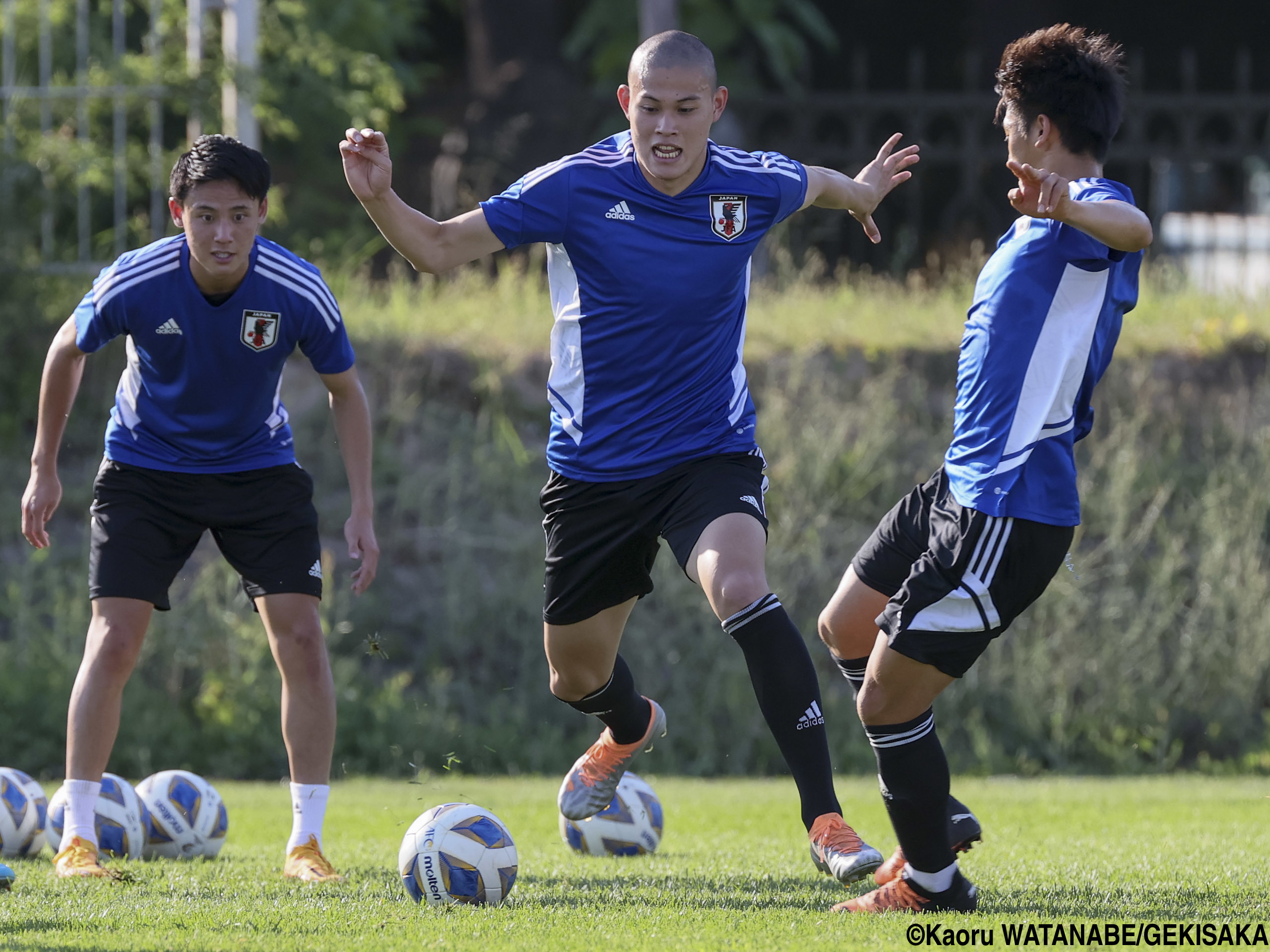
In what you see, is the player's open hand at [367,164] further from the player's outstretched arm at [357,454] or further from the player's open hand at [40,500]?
the player's open hand at [40,500]

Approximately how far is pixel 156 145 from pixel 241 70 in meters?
0.91

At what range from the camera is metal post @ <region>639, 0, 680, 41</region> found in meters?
14.1

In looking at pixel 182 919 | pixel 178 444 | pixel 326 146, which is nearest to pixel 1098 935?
pixel 182 919

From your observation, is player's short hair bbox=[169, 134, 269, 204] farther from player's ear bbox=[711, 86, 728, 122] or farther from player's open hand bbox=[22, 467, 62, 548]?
player's ear bbox=[711, 86, 728, 122]

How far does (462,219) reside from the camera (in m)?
5.05

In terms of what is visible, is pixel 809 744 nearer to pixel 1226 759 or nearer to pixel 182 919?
pixel 182 919

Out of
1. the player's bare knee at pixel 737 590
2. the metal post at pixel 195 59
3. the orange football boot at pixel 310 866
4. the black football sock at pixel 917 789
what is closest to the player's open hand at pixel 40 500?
the orange football boot at pixel 310 866

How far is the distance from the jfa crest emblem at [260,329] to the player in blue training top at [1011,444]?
2.43 m

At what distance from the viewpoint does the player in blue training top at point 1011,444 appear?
4477mm

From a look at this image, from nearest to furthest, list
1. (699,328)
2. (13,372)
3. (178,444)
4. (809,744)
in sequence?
(809,744) < (699,328) < (178,444) < (13,372)

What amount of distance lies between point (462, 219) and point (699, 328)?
0.87 m

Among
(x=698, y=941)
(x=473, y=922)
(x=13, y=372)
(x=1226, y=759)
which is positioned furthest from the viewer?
(x=13, y=372)

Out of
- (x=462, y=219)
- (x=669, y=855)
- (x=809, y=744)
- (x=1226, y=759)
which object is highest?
(x=462, y=219)

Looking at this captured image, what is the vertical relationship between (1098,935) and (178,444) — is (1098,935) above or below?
below
